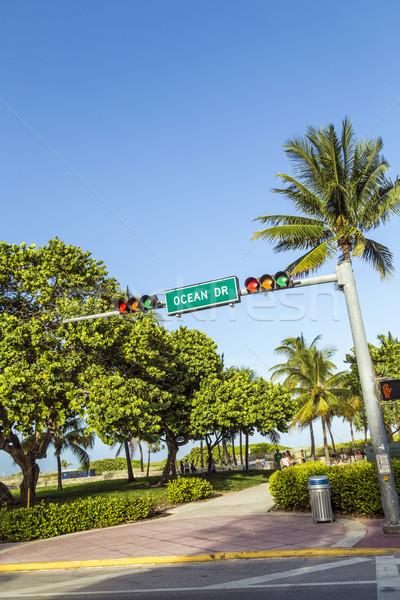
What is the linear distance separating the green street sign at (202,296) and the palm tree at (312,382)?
3253cm

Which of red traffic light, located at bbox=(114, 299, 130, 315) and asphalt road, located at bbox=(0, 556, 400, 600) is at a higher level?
red traffic light, located at bbox=(114, 299, 130, 315)

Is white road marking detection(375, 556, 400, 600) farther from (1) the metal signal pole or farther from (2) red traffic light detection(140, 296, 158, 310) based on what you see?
(2) red traffic light detection(140, 296, 158, 310)

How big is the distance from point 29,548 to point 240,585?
24.8 feet

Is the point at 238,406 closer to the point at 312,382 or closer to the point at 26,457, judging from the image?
the point at 26,457

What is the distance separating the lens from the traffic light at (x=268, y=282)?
11.7 m

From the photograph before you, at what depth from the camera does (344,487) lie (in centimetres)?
1285

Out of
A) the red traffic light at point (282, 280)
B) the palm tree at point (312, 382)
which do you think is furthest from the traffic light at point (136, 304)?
the palm tree at point (312, 382)

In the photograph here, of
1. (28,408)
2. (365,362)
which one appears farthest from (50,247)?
(365,362)

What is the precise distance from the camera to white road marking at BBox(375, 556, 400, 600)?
6.33 meters

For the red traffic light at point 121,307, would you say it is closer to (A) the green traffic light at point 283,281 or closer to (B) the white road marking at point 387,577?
(A) the green traffic light at point 283,281

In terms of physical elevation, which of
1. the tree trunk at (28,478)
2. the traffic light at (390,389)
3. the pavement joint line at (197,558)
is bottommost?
the pavement joint line at (197,558)

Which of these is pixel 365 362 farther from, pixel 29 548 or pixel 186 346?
pixel 186 346

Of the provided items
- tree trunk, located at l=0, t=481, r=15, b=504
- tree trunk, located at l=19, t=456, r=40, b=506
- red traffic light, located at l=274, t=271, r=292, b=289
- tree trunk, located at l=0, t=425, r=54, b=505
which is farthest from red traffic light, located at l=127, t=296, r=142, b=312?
tree trunk, located at l=0, t=481, r=15, b=504

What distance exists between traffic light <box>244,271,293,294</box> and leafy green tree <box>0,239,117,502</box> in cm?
983
